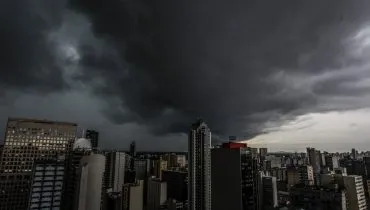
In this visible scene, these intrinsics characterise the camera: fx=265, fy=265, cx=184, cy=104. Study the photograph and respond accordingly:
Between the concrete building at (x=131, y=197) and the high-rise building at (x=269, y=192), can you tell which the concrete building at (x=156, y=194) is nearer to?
the concrete building at (x=131, y=197)

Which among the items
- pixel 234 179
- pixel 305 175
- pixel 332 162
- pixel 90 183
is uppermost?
pixel 332 162

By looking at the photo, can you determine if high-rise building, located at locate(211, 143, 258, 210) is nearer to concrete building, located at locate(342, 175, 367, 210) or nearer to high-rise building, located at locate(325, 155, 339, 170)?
concrete building, located at locate(342, 175, 367, 210)

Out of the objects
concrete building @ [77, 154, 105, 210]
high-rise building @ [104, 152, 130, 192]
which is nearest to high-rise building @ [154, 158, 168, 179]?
high-rise building @ [104, 152, 130, 192]

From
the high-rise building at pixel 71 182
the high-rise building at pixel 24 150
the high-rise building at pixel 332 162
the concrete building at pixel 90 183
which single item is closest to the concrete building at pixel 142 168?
the high-rise building at pixel 24 150

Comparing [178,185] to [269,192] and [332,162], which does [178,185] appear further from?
[332,162]

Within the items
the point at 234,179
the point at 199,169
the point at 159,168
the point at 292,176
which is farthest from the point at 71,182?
the point at 292,176

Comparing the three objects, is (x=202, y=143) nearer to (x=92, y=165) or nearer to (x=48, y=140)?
(x=92, y=165)

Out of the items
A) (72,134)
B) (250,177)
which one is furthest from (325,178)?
(72,134)
